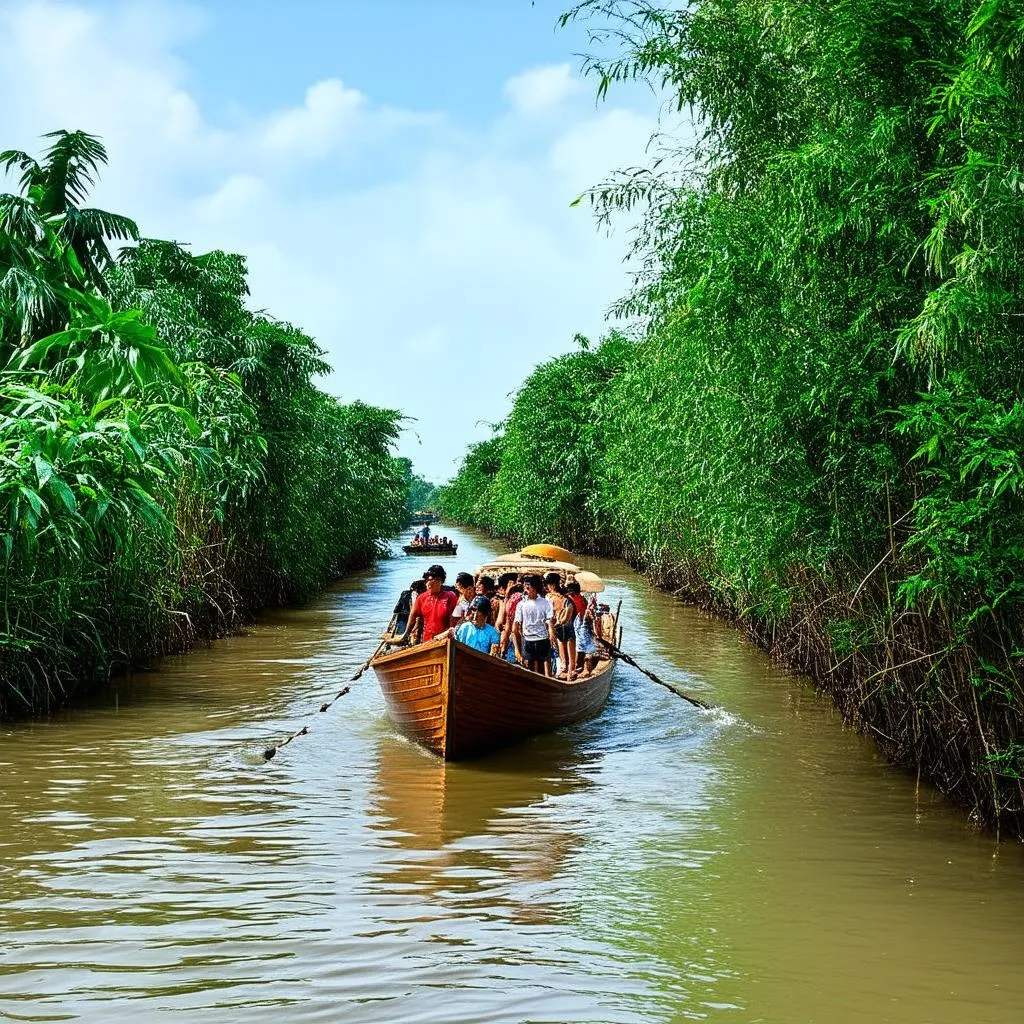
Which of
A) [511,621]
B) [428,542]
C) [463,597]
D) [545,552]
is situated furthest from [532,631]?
[428,542]

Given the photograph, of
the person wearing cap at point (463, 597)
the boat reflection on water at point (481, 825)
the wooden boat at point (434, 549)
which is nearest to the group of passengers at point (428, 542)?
the wooden boat at point (434, 549)

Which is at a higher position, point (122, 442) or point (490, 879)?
point (122, 442)

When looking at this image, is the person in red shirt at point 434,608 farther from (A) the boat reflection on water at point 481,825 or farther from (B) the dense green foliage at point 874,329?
(B) the dense green foliage at point 874,329

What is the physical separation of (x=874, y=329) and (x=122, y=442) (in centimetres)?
683

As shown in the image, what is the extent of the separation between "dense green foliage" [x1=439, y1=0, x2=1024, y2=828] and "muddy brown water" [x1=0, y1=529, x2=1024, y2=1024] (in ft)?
3.71

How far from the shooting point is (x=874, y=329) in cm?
904

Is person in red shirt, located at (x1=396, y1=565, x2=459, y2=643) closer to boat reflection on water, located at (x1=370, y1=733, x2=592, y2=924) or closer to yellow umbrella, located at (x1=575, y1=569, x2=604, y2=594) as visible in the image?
boat reflection on water, located at (x1=370, y1=733, x2=592, y2=924)

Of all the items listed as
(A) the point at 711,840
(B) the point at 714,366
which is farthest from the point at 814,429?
(A) the point at 711,840

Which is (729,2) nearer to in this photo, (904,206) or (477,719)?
(904,206)

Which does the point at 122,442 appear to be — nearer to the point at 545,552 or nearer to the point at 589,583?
the point at 589,583

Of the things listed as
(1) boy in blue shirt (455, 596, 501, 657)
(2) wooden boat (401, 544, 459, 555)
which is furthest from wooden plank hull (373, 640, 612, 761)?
(2) wooden boat (401, 544, 459, 555)

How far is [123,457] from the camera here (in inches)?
460

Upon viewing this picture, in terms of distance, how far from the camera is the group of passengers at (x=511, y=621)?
11.9 m

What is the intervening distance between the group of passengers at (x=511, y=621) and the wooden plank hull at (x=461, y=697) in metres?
0.55
